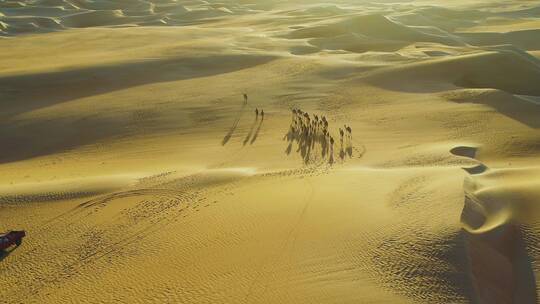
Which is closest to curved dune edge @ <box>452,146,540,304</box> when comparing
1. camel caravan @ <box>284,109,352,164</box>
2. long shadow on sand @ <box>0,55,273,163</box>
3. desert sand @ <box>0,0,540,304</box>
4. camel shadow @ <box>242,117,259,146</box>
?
desert sand @ <box>0,0,540,304</box>

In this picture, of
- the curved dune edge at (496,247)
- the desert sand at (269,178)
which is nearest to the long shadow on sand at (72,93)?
the desert sand at (269,178)

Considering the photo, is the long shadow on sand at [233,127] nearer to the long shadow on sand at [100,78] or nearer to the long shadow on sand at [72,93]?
the long shadow on sand at [72,93]

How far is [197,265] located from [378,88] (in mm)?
16062

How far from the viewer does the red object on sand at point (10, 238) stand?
9.31m

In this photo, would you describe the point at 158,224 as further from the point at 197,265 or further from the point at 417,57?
the point at 417,57

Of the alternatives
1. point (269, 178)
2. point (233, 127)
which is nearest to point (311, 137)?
point (233, 127)

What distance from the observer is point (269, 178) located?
12484 millimetres

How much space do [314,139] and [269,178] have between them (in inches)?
157

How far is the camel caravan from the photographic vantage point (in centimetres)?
1473

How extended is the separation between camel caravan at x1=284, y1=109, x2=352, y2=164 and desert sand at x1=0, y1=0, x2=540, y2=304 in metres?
0.10

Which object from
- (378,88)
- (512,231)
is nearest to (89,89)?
(378,88)

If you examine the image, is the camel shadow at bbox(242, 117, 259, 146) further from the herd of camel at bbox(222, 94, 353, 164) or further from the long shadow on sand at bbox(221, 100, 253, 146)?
the long shadow on sand at bbox(221, 100, 253, 146)

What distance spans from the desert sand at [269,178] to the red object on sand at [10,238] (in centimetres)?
18

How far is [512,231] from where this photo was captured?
952cm
